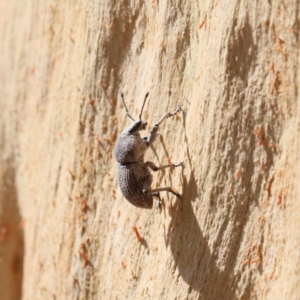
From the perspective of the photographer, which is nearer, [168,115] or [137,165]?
[168,115]

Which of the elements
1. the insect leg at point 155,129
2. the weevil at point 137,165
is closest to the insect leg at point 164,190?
the weevil at point 137,165

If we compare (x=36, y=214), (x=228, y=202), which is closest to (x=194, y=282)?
(x=228, y=202)

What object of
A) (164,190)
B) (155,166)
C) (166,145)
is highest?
(166,145)

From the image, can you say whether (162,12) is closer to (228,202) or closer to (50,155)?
(228,202)

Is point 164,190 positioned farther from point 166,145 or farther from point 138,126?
point 138,126

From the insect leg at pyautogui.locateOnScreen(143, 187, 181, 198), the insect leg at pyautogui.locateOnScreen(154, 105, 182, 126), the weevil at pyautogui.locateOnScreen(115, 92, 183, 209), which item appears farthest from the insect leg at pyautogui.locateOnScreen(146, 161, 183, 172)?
the insect leg at pyautogui.locateOnScreen(154, 105, 182, 126)

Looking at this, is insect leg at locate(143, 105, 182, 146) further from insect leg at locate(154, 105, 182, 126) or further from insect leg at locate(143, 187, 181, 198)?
insect leg at locate(143, 187, 181, 198)

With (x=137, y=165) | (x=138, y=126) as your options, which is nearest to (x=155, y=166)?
(x=137, y=165)
